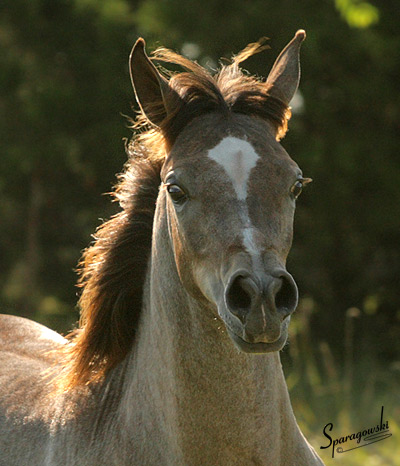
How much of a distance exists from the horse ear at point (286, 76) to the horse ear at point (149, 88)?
1.52ft

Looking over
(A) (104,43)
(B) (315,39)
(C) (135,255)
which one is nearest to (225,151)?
(C) (135,255)

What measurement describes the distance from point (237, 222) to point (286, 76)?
1.01m

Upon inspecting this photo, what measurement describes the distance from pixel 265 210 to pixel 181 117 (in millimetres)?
687

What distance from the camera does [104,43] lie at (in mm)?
10602

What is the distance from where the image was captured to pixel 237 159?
10.3 ft

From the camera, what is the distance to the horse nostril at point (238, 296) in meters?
2.81

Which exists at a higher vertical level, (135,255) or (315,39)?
(315,39)

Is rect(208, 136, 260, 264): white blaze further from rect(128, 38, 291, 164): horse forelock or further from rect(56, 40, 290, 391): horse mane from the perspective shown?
rect(56, 40, 290, 391): horse mane

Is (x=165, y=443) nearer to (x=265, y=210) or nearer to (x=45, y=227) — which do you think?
(x=265, y=210)

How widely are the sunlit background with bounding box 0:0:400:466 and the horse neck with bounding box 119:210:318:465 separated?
18.2ft

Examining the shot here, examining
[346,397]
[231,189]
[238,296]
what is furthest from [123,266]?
[346,397]

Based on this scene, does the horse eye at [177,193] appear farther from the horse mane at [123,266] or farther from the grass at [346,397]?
the grass at [346,397]

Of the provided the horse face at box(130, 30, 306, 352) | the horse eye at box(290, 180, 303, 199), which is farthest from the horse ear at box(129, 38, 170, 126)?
the horse eye at box(290, 180, 303, 199)

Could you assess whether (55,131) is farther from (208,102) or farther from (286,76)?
(208,102)
